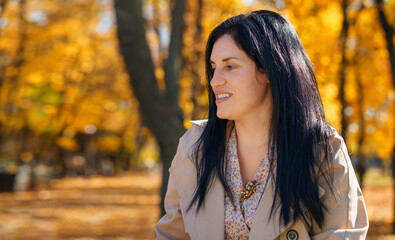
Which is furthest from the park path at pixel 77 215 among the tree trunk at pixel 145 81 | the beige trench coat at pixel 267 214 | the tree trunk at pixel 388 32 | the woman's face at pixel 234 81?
the woman's face at pixel 234 81

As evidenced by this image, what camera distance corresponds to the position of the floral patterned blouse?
8.13 ft

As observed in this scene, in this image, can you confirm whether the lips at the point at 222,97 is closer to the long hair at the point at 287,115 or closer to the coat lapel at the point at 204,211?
the long hair at the point at 287,115

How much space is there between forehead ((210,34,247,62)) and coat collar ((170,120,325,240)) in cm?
56

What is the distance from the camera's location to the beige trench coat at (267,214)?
231 centimetres

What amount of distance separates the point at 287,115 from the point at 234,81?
1.01 ft

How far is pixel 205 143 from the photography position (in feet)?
8.95

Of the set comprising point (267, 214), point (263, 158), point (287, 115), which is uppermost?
point (287, 115)

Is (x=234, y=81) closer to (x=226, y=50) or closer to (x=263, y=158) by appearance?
(x=226, y=50)

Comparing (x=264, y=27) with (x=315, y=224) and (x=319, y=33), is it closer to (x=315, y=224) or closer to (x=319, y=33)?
(x=315, y=224)

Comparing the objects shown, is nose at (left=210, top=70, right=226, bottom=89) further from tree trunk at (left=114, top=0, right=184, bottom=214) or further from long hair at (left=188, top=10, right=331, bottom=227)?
tree trunk at (left=114, top=0, right=184, bottom=214)

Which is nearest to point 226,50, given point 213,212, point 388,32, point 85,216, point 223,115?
point 223,115

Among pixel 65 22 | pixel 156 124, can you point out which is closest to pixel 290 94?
pixel 156 124

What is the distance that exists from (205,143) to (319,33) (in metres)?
8.13

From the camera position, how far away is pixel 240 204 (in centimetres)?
253
